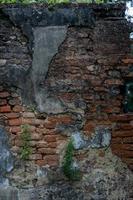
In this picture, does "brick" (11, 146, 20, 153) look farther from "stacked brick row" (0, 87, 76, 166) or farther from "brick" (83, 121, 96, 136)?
"brick" (83, 121, 96, 136)

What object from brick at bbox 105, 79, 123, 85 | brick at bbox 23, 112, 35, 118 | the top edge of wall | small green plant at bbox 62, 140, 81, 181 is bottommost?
small green plant at bbox 62, 140, 81, 181

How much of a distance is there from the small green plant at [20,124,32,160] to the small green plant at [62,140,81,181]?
14.6 inches

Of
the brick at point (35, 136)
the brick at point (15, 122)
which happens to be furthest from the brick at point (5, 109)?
the brick at point (35, 136)

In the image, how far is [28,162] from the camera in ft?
15.9

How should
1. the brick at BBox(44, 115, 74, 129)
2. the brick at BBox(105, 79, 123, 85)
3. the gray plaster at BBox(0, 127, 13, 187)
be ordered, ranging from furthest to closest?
the brick at BBox(105, 79, 123, 85) < the brick at BBox(44, 115, 74, 129) < the gray plaster at BBox(0, 127, 13, 187)

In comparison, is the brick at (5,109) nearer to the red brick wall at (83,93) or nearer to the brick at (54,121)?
the red brick wall at (83,93)

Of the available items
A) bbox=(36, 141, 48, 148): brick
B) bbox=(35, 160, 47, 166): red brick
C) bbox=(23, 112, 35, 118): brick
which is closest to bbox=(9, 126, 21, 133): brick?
bbox=(23, 112, 35, 118): brick

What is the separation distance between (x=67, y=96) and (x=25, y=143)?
2.10ft

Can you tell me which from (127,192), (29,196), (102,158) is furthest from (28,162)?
(127,192)

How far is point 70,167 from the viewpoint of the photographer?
487 cm

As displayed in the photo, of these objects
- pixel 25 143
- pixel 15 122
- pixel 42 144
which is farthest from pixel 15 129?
pixel 42 144

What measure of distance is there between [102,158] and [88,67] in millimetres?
944

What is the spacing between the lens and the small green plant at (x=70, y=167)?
4.85 metres

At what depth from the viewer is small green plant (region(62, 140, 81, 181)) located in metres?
4.85
